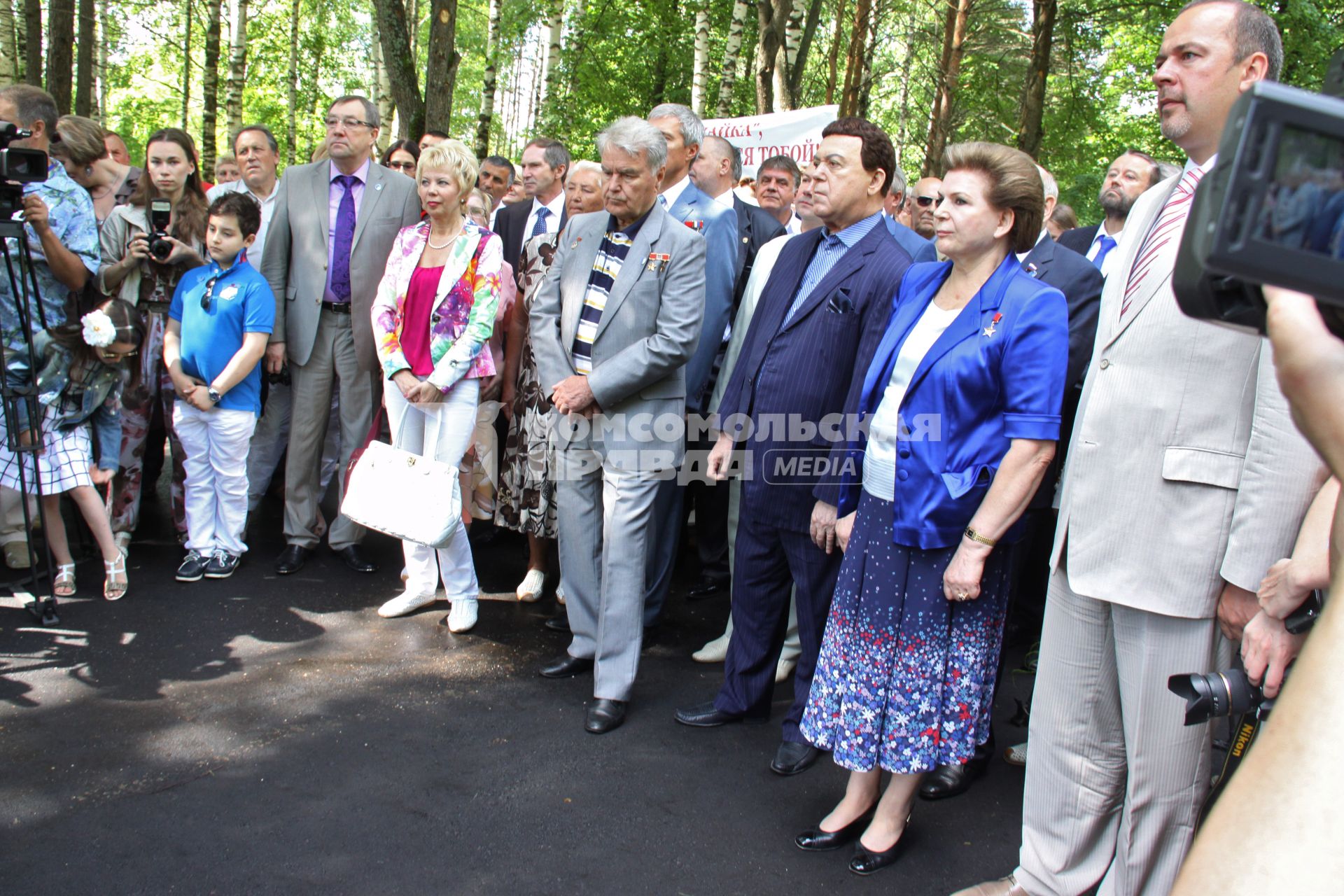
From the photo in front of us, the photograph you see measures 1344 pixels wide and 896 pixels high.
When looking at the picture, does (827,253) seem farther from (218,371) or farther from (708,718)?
(218,371)

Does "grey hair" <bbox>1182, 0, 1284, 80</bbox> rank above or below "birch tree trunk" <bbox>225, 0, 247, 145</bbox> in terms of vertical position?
below

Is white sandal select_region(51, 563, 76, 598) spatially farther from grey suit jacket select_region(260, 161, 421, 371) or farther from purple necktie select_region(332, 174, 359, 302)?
purple necktie select_region(332, 174, 359, 302)

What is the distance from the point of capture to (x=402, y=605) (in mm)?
4879

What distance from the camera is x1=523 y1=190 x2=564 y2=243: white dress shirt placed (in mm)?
5992

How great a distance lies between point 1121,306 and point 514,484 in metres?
3.39

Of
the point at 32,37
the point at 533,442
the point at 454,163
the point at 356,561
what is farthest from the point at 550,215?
the point at 32,37

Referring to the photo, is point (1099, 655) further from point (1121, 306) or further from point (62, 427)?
point (62, 427)

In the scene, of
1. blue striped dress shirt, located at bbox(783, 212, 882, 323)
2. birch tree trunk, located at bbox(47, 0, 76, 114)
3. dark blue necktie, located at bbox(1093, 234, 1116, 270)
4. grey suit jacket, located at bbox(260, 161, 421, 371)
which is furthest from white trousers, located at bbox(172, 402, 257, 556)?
birch tree trunk, located at bbox(47, 0, 76, 114)

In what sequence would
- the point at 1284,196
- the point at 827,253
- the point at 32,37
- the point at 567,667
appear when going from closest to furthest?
the point at 1284,196 → the point at 827,253 → the point at 567,667 → the point at 32,37

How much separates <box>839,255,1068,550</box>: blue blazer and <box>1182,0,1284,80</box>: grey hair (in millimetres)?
711

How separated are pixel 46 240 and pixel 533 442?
8.04ft

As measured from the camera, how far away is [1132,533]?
2.43m

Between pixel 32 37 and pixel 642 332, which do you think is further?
pixel 32 37

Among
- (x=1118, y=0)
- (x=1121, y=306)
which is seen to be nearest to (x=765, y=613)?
(x=1121, y=306)
